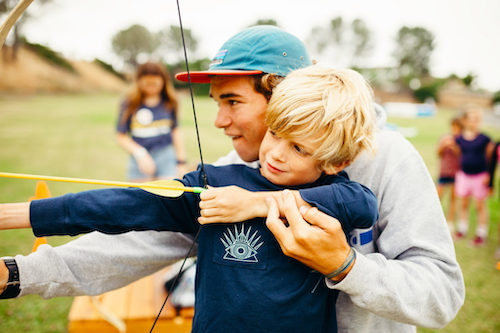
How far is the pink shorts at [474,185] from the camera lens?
533cm

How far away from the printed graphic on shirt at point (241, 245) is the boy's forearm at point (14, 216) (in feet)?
1.91

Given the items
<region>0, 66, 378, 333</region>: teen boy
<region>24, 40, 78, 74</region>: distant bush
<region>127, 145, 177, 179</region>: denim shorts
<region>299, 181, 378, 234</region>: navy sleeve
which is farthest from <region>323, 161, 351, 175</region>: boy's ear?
<region>24, 40, 78, 74</region>: distant bush

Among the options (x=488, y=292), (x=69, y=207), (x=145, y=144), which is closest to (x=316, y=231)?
(x=69, y=207)

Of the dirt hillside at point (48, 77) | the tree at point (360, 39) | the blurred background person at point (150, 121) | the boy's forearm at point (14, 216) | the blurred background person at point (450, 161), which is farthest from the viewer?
the tree at point (360, 39)

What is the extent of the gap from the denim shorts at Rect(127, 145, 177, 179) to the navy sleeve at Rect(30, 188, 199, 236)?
3.11m

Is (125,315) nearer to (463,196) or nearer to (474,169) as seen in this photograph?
(463,196)

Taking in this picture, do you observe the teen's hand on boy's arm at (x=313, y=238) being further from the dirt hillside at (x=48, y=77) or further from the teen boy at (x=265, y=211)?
the dirt hillside at (x=48, y=77)

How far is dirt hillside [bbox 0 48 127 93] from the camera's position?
21.3 metres

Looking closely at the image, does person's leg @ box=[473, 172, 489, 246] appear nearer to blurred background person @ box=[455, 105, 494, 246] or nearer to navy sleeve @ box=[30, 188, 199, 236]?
blurred background person @ box=[455, 105, 494, 246]

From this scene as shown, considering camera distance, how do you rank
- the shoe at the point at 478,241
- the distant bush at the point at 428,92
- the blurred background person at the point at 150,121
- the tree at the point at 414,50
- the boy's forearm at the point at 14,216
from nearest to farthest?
the boy's forearm at the point at 14,216 < the blurred background person at the point at 150,121 < the shoe at the point at 478,241 < the distant bush at the point at 428,92 < the tree at the point at 414,50

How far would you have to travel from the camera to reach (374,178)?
4.22ft

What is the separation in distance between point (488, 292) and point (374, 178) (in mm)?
3735

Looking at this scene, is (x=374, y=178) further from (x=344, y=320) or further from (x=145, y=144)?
(x=145, y=144)

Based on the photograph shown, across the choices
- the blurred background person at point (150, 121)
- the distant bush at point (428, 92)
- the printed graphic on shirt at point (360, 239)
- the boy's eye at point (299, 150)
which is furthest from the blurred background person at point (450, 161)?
the distant bush at point (428, 92)
